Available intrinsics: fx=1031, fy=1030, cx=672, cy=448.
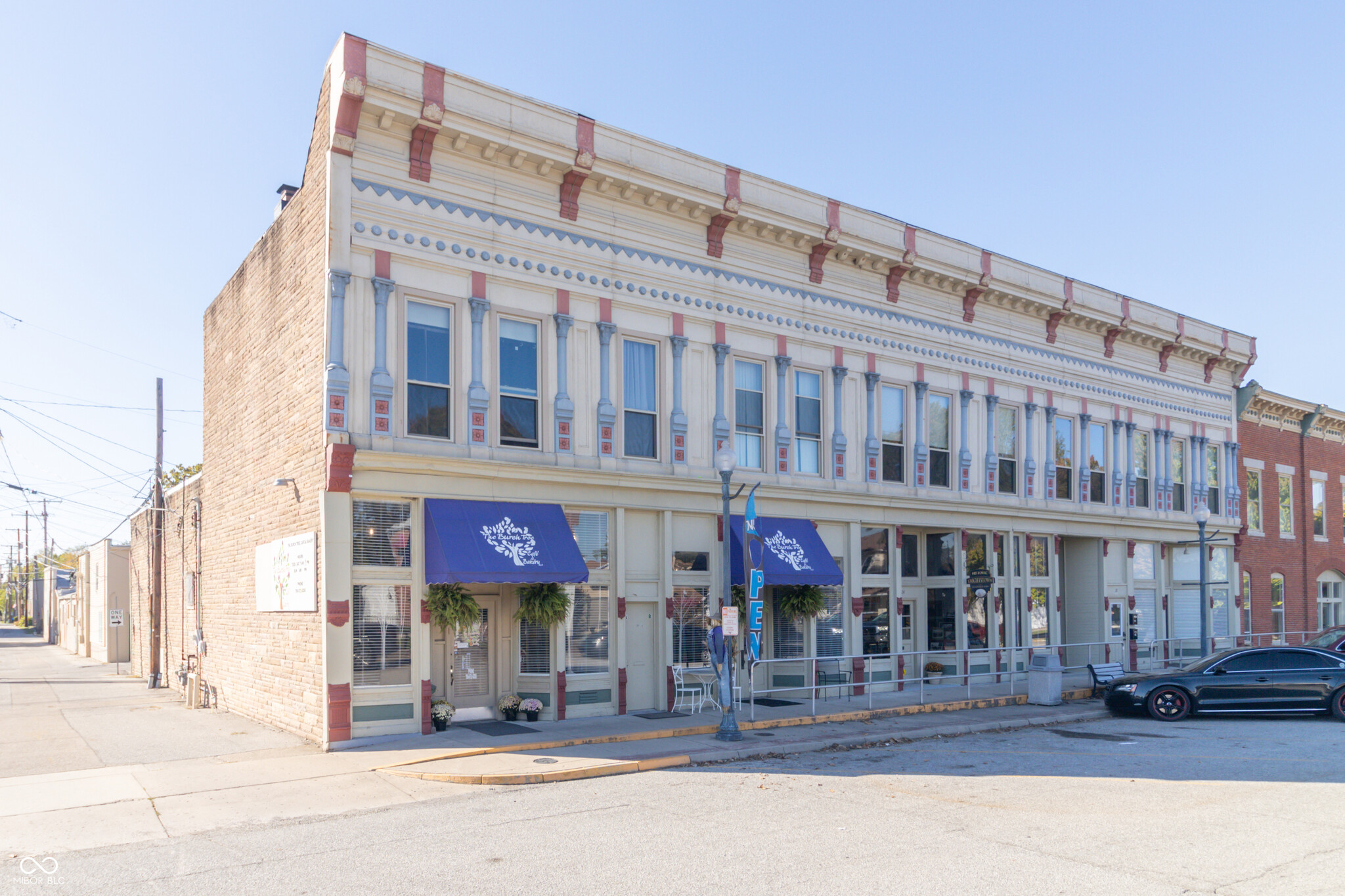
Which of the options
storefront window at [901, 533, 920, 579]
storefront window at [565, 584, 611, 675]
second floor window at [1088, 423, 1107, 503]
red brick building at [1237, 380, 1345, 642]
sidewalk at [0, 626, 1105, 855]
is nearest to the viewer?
sidewalk at [0, 626, 1105, 855]

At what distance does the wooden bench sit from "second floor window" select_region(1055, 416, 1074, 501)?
663 centimetres

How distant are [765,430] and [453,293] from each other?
7.48 m

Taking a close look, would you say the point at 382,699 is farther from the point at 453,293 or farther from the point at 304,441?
the point at 453,293

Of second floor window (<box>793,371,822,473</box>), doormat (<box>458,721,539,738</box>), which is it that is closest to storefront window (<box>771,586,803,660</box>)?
second floor window (<box>793,371,822,473</box>)

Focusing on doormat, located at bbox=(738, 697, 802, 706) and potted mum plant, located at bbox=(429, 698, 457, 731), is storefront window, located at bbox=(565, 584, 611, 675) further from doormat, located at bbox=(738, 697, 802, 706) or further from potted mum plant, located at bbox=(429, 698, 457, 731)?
doormat, located at bbox=(738, 697, 802, 706)

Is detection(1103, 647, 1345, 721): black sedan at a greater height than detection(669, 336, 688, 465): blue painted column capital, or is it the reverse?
detection(669, 336, 688, 465): blue painted column capital

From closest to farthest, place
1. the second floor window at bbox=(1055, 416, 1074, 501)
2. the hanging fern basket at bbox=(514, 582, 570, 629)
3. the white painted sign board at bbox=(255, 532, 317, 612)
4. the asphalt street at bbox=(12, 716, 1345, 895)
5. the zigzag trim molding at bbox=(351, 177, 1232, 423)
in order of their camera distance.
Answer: the asphalt street at bbox=(12, 716, 1345, 895) → the white painted sign board at bbox=(255, 532, 317, 612) → the zigzag trim molding at bbox=(351, 177, 1232, 423) → the hanging fern basket at bbox=(514, 582, 570, 629) → the second floor window at bbox=(1055, 416, 1074, 501)

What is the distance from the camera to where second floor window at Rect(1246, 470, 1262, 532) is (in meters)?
35.4

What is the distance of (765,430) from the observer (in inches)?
864

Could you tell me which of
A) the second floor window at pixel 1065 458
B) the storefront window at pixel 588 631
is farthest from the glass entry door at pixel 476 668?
the second floor window at pixel 1065 458

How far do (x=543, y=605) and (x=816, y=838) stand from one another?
8625 mm

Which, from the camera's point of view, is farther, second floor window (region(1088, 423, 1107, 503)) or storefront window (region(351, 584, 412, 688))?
second floor window (region(1088, 423, 1107, 503))

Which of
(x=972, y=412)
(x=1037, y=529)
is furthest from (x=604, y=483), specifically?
(x=1037, y=529)

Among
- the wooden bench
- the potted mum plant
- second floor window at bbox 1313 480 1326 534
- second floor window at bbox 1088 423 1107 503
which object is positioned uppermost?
second floor window at bbox 1088 423 1107 503
